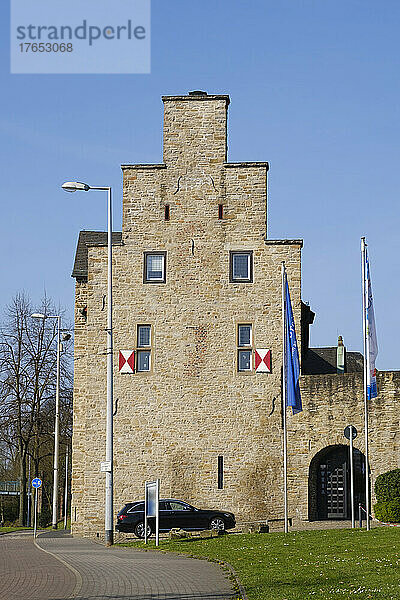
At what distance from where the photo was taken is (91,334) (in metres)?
35.8

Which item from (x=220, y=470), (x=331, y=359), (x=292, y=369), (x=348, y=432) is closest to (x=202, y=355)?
(x=220, y=470)

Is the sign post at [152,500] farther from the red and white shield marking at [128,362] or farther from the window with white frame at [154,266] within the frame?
the window with white frame at [154,266]

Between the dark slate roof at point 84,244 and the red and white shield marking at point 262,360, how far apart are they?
6670 mm

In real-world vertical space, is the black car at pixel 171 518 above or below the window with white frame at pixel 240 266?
below

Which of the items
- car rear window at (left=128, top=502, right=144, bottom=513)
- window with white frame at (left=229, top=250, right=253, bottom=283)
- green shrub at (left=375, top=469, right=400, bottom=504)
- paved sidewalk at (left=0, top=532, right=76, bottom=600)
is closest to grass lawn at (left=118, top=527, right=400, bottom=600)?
paved sidewalk at (left=0, top=532, right=76, bottom=600)

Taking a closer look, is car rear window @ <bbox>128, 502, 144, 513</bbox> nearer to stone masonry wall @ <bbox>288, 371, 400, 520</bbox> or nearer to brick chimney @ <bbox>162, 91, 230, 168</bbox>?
stone masonry wall @ <bbox>288, 371, 400, 520</bbox>

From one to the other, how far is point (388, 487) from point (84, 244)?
18.2 metres

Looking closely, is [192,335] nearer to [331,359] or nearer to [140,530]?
[140,530]

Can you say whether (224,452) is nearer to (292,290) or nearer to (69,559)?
(292,290)

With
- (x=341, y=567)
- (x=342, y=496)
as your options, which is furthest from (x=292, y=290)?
(x=341, y=567)

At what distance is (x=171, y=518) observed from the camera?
30203 millimetres

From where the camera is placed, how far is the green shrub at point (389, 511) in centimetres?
2816

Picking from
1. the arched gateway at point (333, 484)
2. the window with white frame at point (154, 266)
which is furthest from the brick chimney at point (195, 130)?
the arched gateway at point (333, 484)

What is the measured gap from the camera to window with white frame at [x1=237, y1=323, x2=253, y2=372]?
34812mm
